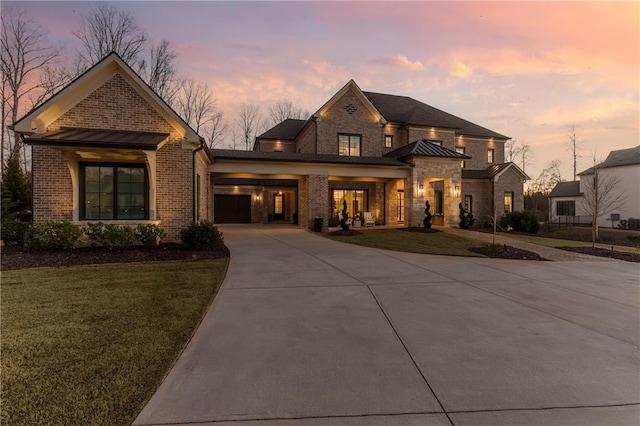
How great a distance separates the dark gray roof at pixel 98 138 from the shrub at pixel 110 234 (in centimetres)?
265

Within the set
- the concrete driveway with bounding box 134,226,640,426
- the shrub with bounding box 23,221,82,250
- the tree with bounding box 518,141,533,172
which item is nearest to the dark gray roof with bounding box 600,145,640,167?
the tree with bounding box 518,141,533,172

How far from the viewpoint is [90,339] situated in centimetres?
352

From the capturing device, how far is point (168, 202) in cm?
1098

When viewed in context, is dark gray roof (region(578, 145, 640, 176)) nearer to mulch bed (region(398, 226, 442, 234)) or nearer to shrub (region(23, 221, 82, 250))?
mulch bed (region(398, 226, 442, 234))

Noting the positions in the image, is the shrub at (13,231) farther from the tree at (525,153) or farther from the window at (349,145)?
the tree at (525,153)

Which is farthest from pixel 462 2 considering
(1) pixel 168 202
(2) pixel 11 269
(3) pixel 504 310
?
(2) pixel 11 269

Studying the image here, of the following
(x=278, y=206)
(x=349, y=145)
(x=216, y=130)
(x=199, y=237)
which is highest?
(x=216, y=130)

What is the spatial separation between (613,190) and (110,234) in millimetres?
38194

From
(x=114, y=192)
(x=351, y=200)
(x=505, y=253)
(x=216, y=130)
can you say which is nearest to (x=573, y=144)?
(x=351, y=200)

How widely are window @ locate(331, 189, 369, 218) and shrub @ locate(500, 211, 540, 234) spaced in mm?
9923

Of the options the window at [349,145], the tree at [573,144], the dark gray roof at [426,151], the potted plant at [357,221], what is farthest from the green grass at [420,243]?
the tree at [573,144]

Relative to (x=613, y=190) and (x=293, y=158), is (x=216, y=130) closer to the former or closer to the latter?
(x=293, y=158)

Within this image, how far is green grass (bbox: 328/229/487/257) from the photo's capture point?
36.6 ft

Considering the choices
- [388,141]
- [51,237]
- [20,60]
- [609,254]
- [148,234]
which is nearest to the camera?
[51,237]
